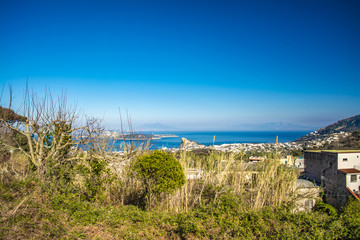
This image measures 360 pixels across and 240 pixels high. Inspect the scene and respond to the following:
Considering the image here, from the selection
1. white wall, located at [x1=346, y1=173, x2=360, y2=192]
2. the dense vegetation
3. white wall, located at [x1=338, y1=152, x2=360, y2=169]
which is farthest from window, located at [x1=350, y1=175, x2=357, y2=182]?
the dense vegetation

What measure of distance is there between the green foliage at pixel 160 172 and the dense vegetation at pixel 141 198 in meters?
0.02

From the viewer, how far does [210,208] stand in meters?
3.41

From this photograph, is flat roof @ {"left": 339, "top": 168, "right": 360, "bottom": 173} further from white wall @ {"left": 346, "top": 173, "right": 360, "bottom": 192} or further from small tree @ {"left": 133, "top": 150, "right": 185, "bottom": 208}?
small tree @ {"left": 133, "top": 150, "right": 185, "bottom": 208}

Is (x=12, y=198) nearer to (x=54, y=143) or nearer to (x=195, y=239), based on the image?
(x=54, y=143)

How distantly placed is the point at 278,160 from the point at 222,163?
126cm

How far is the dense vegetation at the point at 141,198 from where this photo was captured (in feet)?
9.14

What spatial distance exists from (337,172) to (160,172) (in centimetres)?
1073

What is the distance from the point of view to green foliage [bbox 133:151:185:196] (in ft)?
11.2

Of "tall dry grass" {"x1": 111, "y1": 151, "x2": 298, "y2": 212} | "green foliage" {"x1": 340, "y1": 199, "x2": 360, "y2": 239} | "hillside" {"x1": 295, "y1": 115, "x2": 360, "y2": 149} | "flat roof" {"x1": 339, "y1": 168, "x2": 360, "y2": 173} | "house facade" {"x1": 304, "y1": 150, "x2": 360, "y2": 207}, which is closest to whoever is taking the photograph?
"green foliage" {"x1": 340, "y1": 199, "x2": 360, "y2": 239}

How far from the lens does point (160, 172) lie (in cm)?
343

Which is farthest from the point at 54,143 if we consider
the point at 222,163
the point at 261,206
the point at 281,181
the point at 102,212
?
the point at 281,181

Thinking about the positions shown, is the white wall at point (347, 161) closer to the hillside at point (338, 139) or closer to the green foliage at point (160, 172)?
the hillside at point (338, 139)

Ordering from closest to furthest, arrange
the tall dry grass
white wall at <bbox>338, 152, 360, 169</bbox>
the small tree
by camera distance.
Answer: the small tree
the tall dry grass
white wall at <bbox>338, 152, 360, 169</bbox>

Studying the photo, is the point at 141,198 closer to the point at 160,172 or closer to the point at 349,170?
the point at 160,172
